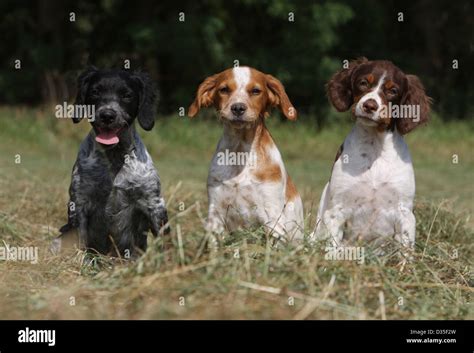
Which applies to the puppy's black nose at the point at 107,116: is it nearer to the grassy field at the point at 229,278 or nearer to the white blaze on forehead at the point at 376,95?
the grassy field at the point at 229,278

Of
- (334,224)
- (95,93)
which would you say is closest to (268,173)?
(334,224)

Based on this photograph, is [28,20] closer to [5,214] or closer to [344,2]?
[344,2]

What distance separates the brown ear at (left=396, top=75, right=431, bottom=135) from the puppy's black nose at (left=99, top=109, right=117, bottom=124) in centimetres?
198

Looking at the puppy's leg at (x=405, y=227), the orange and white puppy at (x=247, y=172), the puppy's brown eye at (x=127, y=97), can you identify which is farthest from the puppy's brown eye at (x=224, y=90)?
the puppy's leg at (x=405, y=227)

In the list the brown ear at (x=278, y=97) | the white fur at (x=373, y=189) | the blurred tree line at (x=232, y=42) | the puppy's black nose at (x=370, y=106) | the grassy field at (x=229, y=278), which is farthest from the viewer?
the blurred tree line at (x=232, y=42)

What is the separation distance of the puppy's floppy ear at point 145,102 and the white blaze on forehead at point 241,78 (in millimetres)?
624

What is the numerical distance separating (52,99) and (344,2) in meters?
6.51

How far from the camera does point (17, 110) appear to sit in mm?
Result: 16672

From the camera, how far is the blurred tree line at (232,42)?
1756cm

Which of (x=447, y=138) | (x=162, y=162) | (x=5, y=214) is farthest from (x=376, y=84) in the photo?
(x=447, y=138)

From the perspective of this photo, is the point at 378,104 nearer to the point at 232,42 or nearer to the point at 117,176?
the point at 117,176

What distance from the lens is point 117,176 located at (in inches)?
238

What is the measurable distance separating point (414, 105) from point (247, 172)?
1.28 meters

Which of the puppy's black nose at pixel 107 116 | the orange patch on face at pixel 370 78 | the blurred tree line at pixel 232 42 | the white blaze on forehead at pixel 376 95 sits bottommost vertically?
the puppy's black nose at pixel 107 116
